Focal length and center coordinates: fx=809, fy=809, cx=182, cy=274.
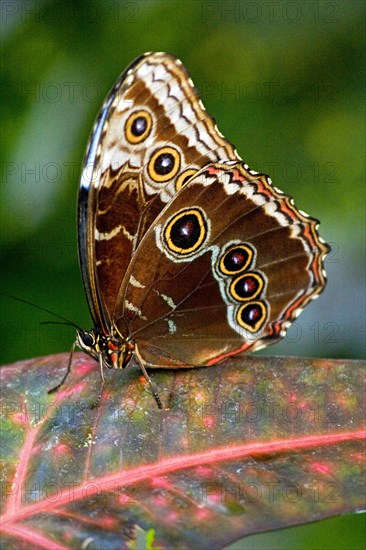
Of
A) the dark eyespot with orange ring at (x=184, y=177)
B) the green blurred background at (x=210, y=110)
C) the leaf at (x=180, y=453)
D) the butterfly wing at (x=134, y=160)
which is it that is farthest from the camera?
the green blurred background at (x=210, y=110)

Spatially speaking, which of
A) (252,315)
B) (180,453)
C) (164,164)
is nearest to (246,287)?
(252,315)

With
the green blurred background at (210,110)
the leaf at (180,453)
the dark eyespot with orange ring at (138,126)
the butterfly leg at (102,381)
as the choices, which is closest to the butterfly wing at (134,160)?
the dark eyespot with orange ring at (138,126)

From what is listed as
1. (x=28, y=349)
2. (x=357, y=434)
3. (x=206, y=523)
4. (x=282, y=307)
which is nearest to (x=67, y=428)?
(x=206, y=523)

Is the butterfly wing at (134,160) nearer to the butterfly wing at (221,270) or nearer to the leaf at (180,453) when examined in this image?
the butterfly wing at (221,270)

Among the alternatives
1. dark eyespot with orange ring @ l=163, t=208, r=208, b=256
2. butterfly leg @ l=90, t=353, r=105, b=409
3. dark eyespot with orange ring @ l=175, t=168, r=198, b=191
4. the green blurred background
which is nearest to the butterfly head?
butterfly leg @ l=90, t=353, r=105, b=409

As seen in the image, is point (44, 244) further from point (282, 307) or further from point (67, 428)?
point (67, 428)

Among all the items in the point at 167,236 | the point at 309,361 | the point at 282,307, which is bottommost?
the point at 309,361

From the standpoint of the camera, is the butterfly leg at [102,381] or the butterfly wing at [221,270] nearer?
the butterfly leg at [102,381]

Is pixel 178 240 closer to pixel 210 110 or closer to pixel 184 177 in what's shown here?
pixel 184 177
